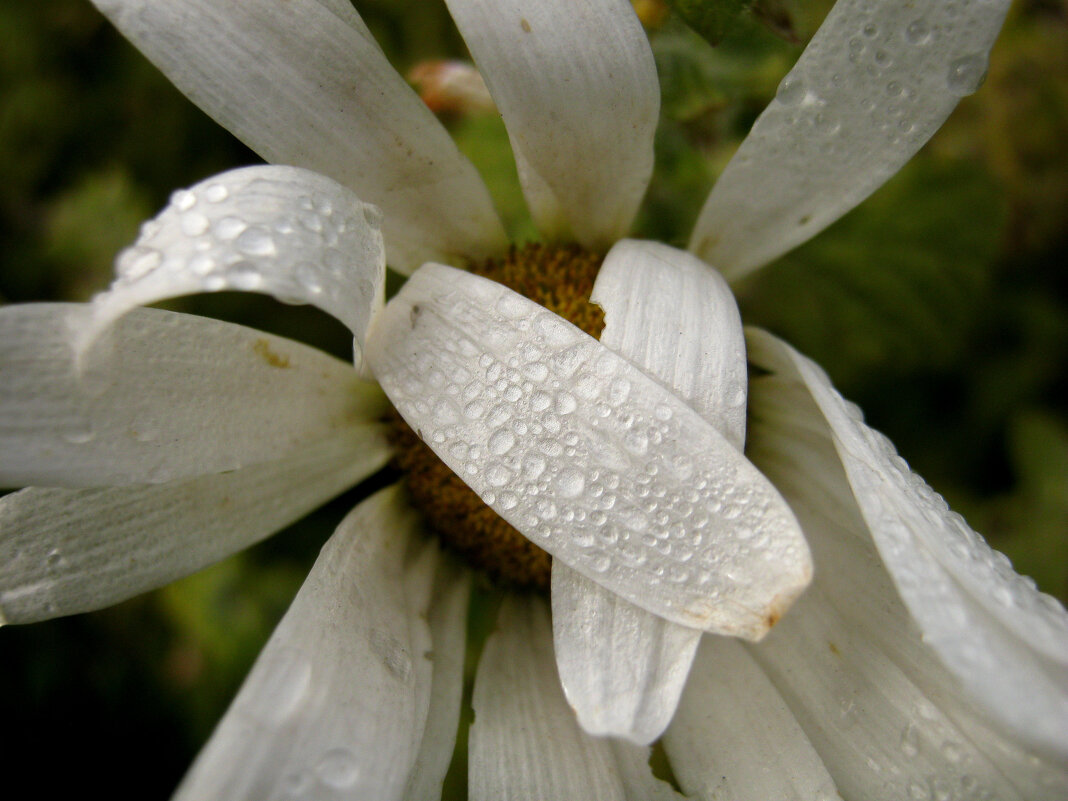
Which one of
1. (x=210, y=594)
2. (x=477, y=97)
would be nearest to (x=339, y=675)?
(x=477, y=97)

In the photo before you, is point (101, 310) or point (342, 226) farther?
point (342, 226)

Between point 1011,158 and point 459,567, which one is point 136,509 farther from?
point 1011,158

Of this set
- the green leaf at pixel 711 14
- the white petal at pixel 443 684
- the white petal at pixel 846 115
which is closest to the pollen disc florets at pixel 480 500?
the white petal at pixel 443 684

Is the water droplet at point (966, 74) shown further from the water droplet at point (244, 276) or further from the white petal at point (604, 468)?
the water droplet at point (244, 276)

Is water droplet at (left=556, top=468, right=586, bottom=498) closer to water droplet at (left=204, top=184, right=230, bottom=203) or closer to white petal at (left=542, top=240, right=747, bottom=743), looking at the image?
white petal at (left=542, top=240, right=747, bottom=743)

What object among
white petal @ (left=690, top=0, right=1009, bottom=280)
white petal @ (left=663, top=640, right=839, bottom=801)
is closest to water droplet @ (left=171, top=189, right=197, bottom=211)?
white petal @ (left=690, top=0, right=1009, bottom=280)

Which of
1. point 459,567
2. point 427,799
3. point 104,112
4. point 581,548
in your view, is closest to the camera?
point 581,548
